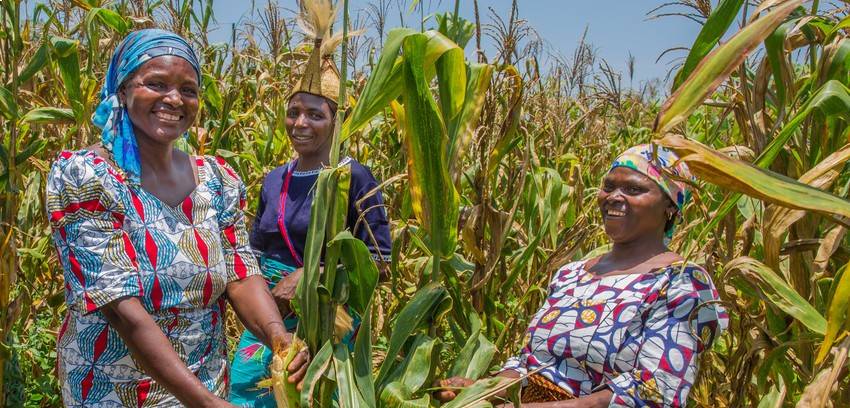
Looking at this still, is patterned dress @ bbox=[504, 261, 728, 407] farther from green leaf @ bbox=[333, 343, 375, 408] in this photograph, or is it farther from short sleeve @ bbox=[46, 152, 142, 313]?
short sleeve @ bbox=[46, 152, 142, 313]

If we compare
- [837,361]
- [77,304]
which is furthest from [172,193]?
[837,361]

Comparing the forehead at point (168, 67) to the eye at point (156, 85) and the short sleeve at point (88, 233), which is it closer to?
the eye at point (156, 85)

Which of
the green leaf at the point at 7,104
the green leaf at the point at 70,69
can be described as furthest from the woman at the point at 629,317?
the green leaf at the point at 70,69

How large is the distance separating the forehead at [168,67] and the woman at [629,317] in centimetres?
93

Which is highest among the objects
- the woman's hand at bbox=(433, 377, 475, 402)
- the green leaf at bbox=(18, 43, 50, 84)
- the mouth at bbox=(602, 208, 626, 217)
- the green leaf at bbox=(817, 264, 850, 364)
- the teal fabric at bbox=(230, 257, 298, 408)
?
the green leaf at bbox=(18, 43, 50, 84)

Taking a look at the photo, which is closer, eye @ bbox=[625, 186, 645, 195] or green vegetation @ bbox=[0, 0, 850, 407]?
green vegetation @ bbox=[0, 0, 850, 407]

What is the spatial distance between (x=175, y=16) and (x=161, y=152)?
2.13 metres

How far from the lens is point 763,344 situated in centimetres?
204

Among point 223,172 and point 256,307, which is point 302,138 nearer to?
point 223,172

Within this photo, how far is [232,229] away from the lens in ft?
6.86

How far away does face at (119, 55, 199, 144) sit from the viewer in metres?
1.90

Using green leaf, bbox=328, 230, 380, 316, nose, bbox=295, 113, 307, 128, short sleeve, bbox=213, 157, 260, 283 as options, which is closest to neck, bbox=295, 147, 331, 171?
nose, bbox=295, 113, 307, 128

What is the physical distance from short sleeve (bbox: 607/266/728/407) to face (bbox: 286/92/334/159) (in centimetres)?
124

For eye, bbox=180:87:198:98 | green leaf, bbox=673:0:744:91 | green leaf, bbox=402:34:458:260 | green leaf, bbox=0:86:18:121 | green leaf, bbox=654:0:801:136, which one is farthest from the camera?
green leaf, bbox=0:86:18:121
